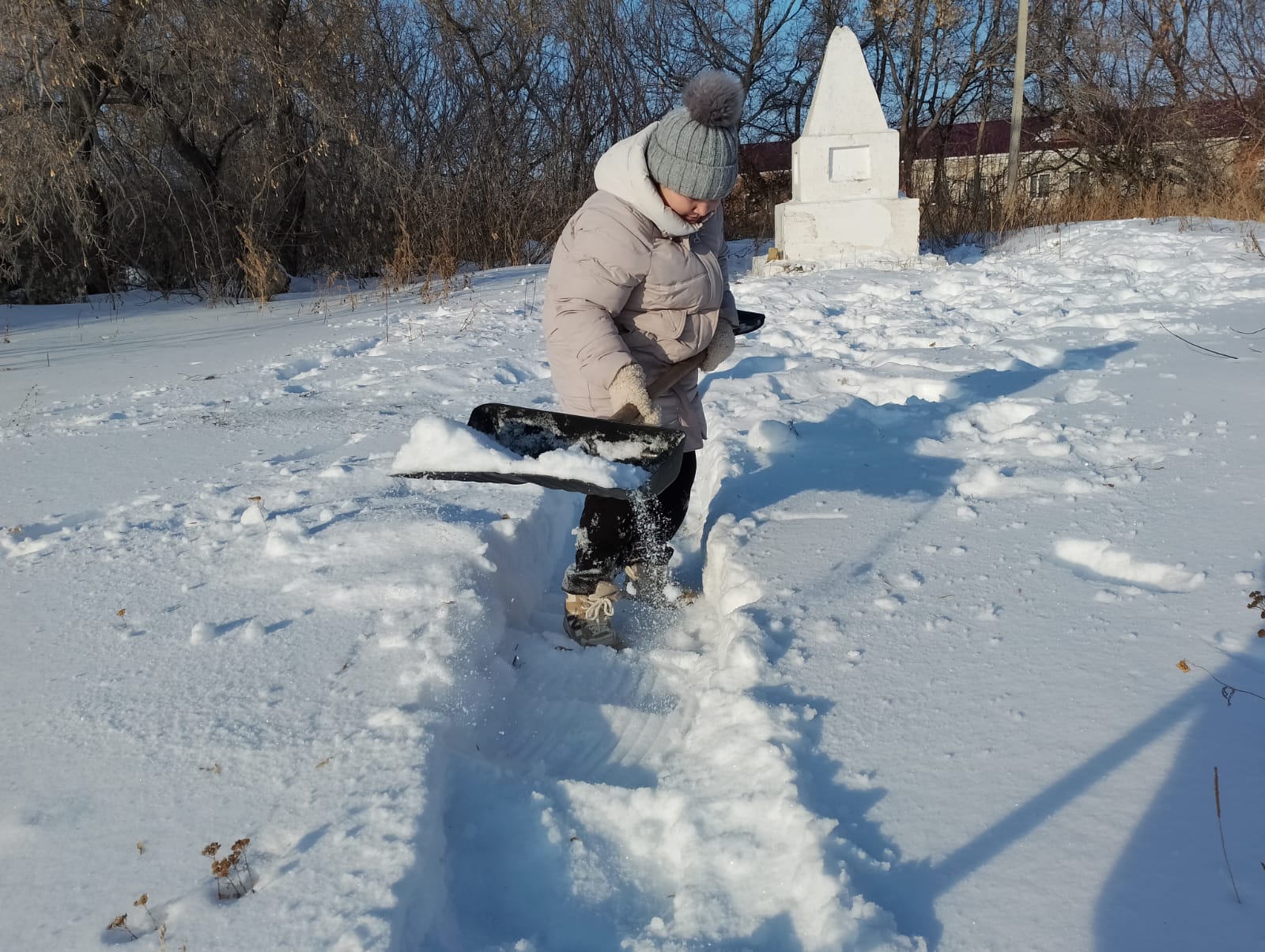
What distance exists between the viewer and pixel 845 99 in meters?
8.82

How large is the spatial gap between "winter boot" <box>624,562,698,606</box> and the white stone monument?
652cm

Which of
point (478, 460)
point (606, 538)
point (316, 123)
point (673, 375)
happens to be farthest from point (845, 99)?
point (478, 460)

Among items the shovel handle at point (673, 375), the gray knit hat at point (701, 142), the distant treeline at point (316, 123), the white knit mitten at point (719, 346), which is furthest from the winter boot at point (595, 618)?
the distant treeline at point (316, 123)

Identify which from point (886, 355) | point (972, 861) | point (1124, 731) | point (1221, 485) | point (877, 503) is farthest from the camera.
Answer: point (886, 355)

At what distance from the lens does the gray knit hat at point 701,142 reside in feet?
7.28

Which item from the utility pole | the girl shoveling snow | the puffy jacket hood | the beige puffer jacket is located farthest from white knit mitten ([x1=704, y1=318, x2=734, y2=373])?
the utility pole

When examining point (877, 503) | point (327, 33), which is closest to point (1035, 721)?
point (877, 503)

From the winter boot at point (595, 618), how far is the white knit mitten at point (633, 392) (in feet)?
1.73

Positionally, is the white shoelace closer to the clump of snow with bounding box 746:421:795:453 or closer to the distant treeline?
the clump of snow with bounding box 746:421:795:453

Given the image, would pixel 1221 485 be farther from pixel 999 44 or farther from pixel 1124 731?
pixel 999 44

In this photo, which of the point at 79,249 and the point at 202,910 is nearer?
the point at 202,910

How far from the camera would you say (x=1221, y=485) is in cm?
274

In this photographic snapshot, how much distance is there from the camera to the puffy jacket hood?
228 centimetres

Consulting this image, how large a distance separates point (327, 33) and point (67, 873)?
8.37 meters
